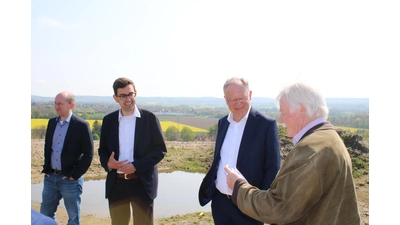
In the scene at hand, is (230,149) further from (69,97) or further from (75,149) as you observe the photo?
(69,97)

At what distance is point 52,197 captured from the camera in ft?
12.2

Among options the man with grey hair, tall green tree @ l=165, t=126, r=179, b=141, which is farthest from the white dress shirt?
tall green tree @ l=165, t=126, r=179, b=141

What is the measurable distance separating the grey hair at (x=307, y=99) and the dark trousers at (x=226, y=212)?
1226mm

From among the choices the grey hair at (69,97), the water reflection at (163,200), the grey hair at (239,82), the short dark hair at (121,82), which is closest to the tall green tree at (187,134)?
the water reflection at (163,200)

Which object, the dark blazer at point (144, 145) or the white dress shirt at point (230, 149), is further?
the dark blazer at point (144, 145)

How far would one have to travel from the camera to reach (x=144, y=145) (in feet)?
10.6

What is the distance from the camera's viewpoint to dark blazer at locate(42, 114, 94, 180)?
3635 mm

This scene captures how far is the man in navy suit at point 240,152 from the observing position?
266 centimetres

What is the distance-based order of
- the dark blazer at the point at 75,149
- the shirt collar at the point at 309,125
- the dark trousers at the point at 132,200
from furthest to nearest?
the dark blazer at the point at 75,149
the dark trousers at the point at 132,200
the shirt collar at the point at 309,125

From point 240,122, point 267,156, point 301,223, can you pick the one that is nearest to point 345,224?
point 301,223

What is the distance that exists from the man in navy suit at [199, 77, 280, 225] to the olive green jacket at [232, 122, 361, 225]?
100 cm

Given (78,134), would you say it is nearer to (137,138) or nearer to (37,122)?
(137,138)

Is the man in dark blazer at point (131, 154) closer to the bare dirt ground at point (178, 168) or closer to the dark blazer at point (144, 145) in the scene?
the dark blazer at point (144, 145)

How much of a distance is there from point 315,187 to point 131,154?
2.07 meters
